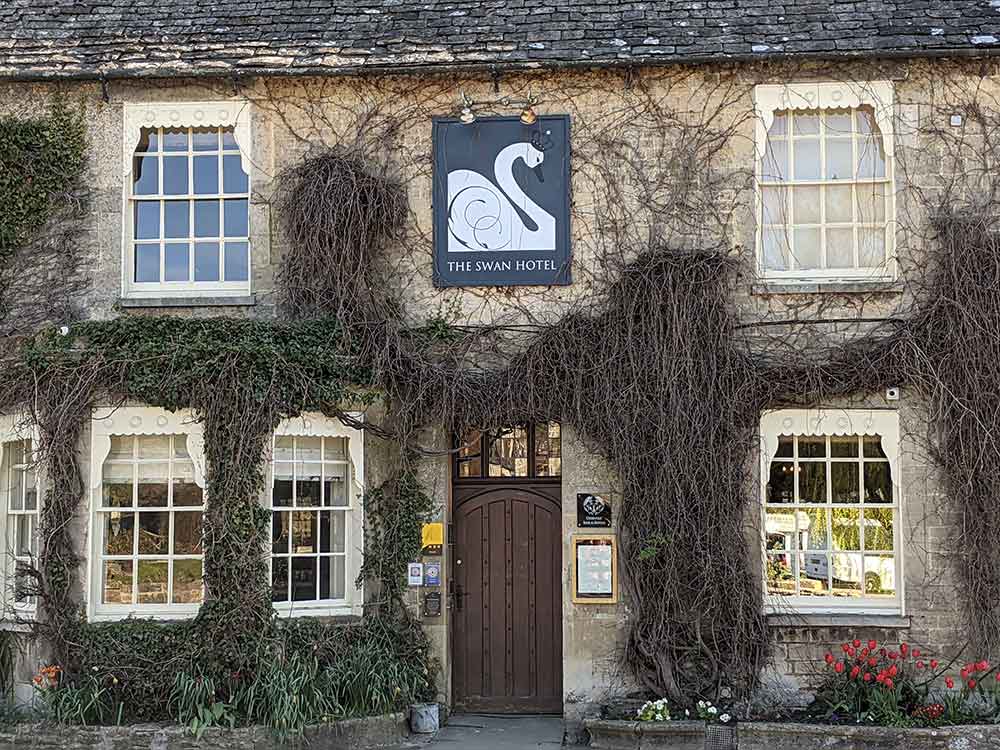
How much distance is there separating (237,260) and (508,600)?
4.47m

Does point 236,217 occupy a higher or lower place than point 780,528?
higher

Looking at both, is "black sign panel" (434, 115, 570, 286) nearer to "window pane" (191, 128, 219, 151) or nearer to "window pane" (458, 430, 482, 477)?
"window pane" (458, 430, 482, 477)

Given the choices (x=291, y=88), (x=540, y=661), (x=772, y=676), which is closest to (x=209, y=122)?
(x=291, y=88)

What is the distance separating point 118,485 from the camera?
11.9m

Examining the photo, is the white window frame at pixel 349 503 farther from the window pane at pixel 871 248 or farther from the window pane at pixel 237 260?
the window pane at pixel 871 248

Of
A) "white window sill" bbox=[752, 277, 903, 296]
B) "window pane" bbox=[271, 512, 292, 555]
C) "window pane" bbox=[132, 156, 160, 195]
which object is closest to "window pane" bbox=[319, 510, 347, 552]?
"window pane" bbox=[271, 512, 292, 555]

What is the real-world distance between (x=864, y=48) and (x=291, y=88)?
225 inches

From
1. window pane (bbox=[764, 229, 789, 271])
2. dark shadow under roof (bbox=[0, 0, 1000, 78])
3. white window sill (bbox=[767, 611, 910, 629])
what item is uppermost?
dark shadow under roof (bbox=[0, 0, 1000, 78])

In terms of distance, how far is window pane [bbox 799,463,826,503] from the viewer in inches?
463

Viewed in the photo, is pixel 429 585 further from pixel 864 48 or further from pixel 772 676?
pixel 864 48

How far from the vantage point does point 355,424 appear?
38.4ft

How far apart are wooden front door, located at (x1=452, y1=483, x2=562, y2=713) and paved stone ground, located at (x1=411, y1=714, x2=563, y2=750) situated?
9.3 inches

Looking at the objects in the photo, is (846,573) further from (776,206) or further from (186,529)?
(186,529)

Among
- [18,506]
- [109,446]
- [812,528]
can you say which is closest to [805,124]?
[812,528]
